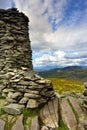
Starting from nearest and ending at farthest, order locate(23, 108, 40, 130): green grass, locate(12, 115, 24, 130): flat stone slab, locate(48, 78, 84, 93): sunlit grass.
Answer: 1. locate(12, 115, 24, 130): flat stone slab
2. locate(23, 108, 40, 130): green grass
3. locate(48, 78, 84, 93): sunlit grass

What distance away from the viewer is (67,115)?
23.5 m

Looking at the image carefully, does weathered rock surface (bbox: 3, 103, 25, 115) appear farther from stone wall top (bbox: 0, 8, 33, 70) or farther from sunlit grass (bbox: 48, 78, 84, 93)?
sunlit grass (bbox: 48, 78, 84, 93)

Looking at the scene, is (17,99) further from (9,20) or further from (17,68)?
(9,20)

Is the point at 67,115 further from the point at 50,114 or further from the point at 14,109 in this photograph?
the point at 14,109

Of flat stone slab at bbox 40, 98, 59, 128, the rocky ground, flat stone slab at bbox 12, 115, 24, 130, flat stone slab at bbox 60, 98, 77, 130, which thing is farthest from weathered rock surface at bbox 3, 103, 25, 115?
flat stone slab at bbox 60, 98, 77, 130

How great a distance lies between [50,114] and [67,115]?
2265 millimetres

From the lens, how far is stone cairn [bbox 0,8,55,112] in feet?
79.9

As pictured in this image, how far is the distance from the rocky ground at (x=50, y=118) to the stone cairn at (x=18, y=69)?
1076 millimetres

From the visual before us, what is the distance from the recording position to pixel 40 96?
24328mm

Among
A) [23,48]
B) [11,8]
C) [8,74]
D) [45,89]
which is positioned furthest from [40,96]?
[11,8]

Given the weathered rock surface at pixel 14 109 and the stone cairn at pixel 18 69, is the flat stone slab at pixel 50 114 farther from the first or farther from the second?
the weathered rock surface at pixel 14 109

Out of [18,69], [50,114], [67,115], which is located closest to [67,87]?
[18,69]

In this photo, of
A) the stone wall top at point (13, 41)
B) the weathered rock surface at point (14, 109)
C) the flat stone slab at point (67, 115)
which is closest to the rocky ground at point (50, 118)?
the flat stone slab at point (67, 115)

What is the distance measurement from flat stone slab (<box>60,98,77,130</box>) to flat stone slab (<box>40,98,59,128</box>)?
0.96 meters
